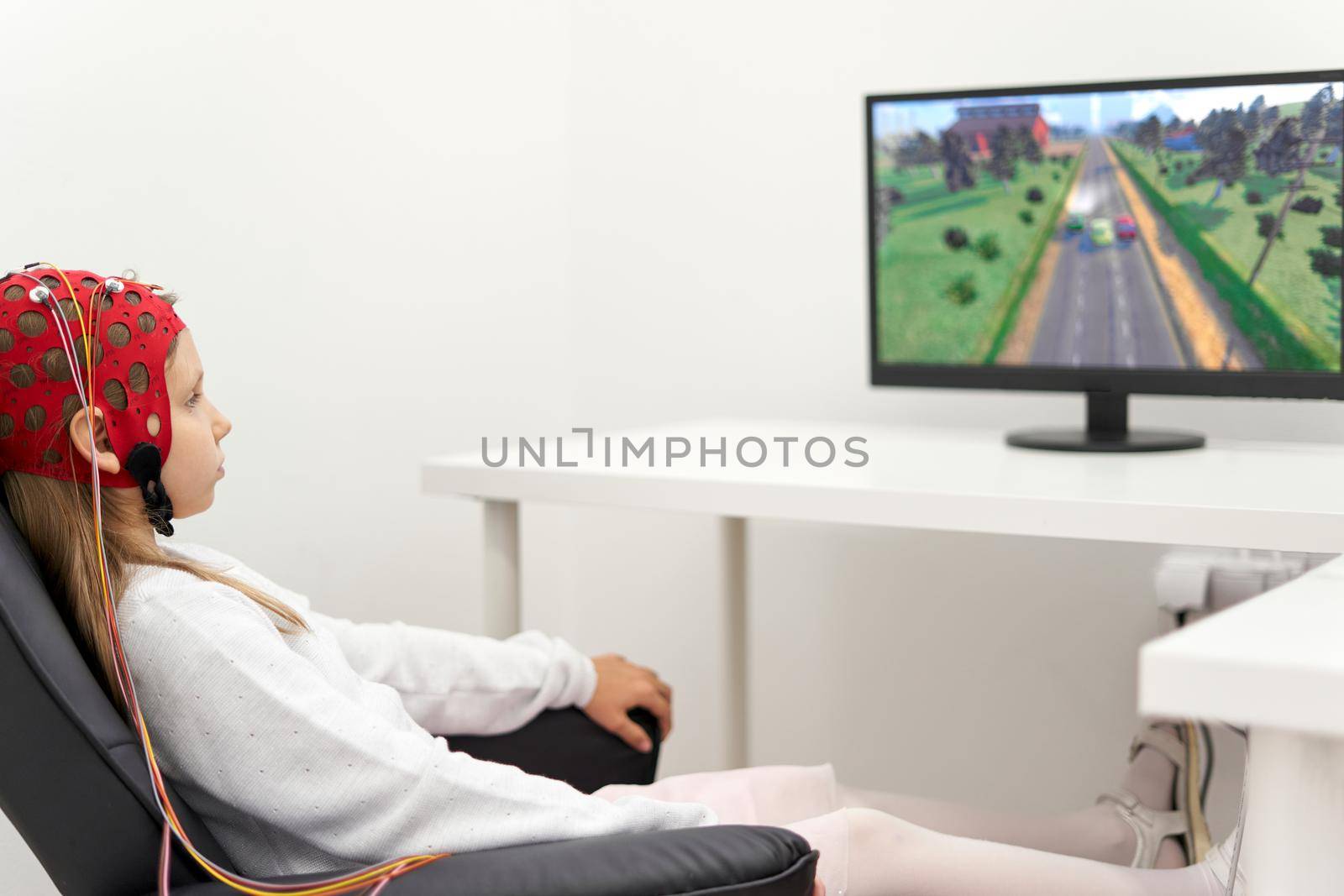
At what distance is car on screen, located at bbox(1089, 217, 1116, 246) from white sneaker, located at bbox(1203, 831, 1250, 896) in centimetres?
71

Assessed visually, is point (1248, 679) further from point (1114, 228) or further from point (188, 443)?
point (1114, 228)

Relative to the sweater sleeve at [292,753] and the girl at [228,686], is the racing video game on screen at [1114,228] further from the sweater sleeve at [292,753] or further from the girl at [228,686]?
the sweater sleeve at [292,753]

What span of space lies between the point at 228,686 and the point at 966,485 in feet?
2.44

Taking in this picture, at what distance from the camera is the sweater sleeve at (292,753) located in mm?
908

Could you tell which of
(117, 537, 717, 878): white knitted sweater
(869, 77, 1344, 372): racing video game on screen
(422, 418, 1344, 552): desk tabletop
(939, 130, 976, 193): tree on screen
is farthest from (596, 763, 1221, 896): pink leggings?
(939, 130, 976, 193): tree on screen

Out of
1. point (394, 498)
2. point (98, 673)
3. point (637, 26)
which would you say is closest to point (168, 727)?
point (98, 673)

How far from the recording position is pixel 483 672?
4.28 ft

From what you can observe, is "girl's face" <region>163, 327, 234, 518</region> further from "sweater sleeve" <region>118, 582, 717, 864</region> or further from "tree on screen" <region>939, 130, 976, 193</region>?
"tree on screen" <region>939, 130, 976, 193</region>

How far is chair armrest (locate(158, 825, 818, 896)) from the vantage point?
83cm

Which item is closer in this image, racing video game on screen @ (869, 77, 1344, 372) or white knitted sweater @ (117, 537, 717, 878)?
white knitted sweater @ (117, 537, 717, 878)

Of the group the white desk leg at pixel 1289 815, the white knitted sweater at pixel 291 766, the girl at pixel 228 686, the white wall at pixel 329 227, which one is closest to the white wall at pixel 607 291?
the white wall at pixel 329 227

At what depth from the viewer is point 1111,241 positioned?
1554 millimetres

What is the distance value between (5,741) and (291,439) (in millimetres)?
1002

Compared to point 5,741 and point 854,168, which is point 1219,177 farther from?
point 5,741
